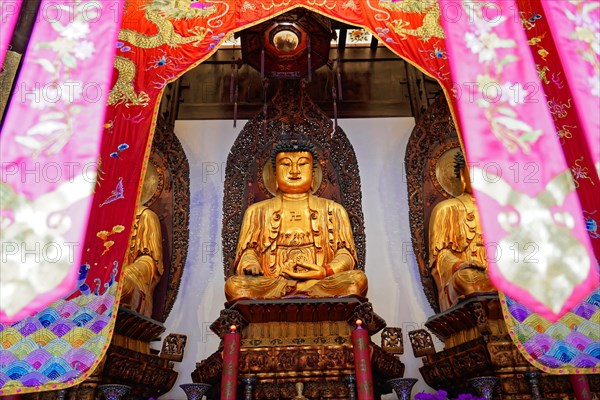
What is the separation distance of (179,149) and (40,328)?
97.3 inches

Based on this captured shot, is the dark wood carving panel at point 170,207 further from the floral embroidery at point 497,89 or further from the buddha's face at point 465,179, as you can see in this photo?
the floral embroidery at point 497,89

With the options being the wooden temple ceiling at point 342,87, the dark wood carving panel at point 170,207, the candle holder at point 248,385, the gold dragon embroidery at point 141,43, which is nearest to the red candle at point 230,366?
the candle holder at point 248,385

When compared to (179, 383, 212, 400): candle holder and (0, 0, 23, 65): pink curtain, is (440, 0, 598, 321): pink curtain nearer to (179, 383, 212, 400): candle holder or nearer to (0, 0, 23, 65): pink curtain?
(179, 383, 212, 400): candle holder

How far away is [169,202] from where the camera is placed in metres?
4.91

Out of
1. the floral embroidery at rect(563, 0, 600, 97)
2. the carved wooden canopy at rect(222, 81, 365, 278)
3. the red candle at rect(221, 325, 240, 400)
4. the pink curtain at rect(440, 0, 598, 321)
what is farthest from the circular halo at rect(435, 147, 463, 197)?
the red candle at rect(221, 325, 240, 400)

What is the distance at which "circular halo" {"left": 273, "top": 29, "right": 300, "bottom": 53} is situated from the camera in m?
4.57

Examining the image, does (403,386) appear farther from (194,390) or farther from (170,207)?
(170,207)

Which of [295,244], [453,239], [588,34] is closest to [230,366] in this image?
[295,244]

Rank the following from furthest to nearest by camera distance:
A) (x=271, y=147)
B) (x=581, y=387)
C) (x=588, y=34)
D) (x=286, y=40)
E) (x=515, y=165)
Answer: (x=271, y=147)
(x=286, y=40)
(x=588, y=34)
(x=515, y=165)
(x=581, y=387)

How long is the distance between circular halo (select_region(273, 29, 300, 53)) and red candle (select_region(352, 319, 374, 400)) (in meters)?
2.44

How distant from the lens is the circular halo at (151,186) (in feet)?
16.0

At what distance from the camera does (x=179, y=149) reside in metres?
5.09

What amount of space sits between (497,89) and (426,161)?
5.64 ft

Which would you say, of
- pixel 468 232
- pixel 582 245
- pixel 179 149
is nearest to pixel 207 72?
pixel 179 149
